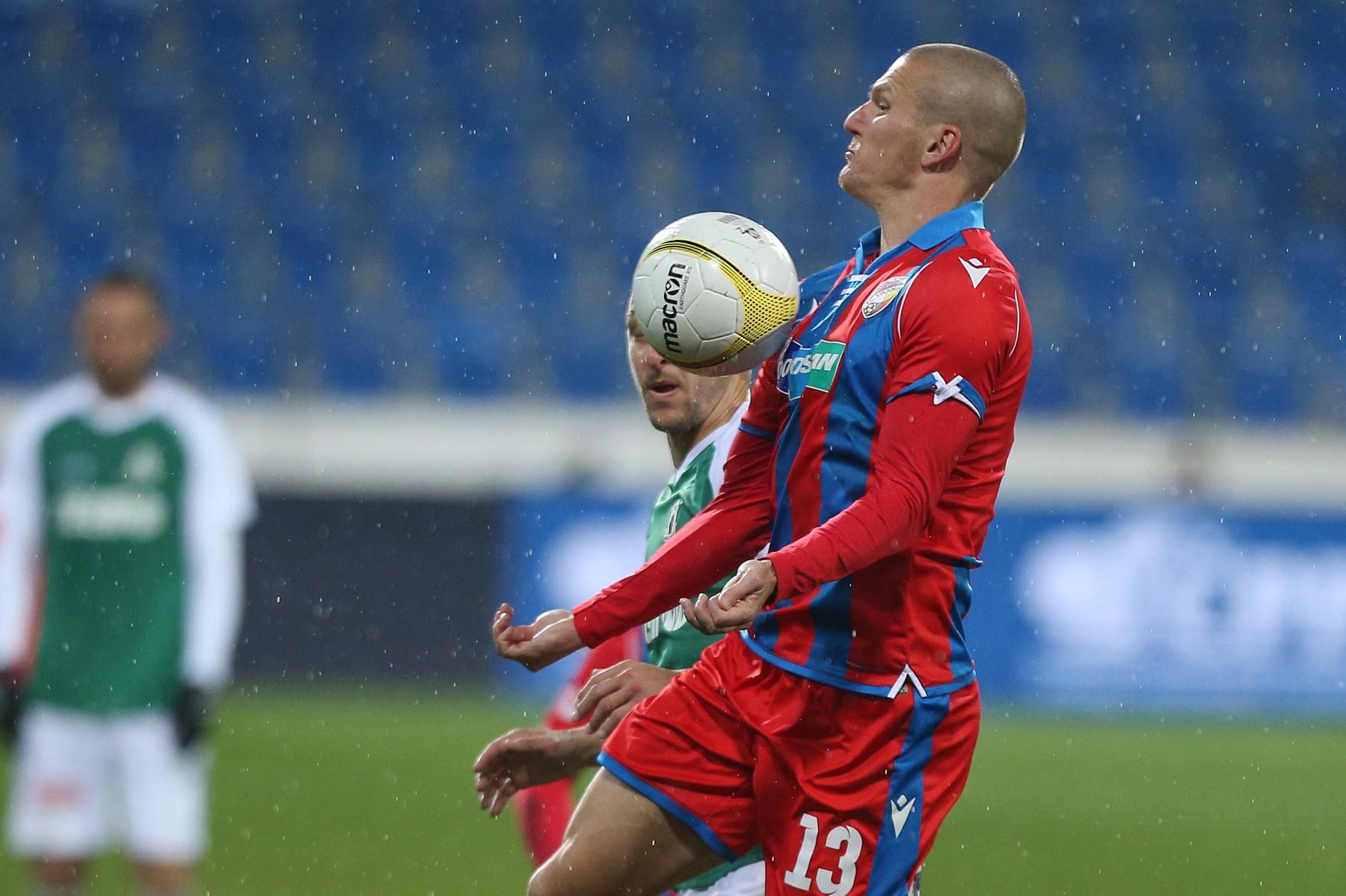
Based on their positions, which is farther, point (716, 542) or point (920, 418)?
point (716, 542)

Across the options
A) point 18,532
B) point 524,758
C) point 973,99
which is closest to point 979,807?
point 18,532

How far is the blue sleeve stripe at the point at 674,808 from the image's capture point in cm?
337

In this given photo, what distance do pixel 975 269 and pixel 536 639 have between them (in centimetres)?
111

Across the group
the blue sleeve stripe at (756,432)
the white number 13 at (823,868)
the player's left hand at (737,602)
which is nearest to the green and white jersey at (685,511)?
A: the blue sleeve stripe at (756,432)

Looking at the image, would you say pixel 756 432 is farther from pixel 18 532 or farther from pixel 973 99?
pixel 18 532

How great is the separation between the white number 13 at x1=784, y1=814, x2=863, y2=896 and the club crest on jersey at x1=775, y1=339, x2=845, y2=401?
0.82 m

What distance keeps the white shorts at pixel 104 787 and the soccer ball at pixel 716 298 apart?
2975 mm

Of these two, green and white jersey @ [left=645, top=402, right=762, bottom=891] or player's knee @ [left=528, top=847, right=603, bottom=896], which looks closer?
player's knee @ [left=528, top=847, right=603, bottom=896]

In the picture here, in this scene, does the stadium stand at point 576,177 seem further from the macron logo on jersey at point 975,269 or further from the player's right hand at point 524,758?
the macron logo on jersey at point 975,269

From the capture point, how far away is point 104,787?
19.2 feet

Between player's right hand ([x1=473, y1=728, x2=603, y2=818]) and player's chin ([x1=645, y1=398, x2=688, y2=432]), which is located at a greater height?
player's chin ([x1=645, y1=398, x2=688, y2=432])

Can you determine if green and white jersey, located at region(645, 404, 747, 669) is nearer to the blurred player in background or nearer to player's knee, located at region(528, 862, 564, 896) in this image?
player's knee, located at region(528, 862, 564, 896)

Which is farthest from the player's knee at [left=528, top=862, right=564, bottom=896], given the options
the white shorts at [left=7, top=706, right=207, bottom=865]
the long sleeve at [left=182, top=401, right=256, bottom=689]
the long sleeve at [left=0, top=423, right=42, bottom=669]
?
the long sleeve at [left=0, top=423, right=42, bottom=669]

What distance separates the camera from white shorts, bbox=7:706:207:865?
5.69 metres
